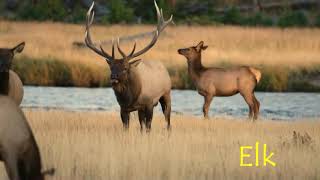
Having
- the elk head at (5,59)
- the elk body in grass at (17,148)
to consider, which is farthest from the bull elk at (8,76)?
the elk body in grass at (17,148)

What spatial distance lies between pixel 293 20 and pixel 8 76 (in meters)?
32.4

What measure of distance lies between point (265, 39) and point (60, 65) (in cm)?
887

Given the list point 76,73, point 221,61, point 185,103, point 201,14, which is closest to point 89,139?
point 185,103

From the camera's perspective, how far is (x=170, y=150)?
9312 millimetres

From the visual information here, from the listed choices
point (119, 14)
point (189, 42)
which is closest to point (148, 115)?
point (189, 42)

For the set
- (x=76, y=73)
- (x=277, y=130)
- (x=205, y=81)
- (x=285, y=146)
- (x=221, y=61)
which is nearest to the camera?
(x=285, y=146)

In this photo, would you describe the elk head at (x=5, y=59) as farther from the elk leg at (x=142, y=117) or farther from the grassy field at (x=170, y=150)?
the elk leg at (x=142, y=117)

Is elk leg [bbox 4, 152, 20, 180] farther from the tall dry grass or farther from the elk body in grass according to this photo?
the tall dry grass

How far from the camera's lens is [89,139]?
1005 centimetres

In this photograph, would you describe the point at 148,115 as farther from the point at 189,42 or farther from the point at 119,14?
the point at 119,14

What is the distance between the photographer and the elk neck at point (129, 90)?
1069 centimetres

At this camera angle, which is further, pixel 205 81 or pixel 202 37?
pixel 202 37

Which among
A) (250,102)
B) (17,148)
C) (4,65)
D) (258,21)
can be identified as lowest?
(250,102)

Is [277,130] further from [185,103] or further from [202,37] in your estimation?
[202,37]
